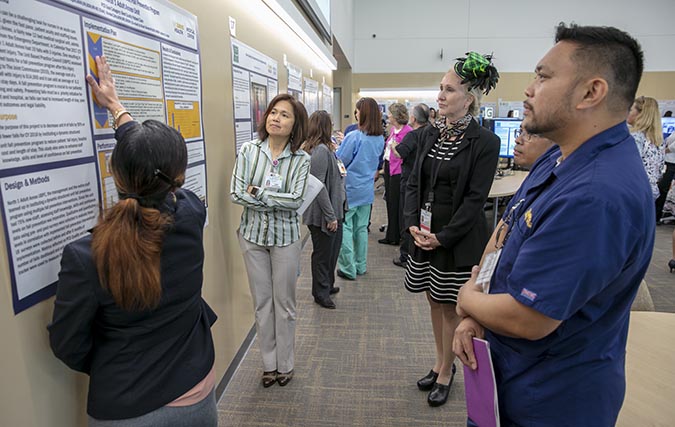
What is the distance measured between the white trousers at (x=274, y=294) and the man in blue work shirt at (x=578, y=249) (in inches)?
53.1

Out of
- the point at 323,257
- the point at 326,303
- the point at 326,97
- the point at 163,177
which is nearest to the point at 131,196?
the point at 163,177

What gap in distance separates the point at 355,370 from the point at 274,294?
73cm

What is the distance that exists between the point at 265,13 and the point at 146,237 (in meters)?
2.50

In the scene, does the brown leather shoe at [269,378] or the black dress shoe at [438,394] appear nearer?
the black dress shoe at [438,394]

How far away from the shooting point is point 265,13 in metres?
3.00

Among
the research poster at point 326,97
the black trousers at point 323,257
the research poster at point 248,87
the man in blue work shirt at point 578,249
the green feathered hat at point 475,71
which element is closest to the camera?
the man in blue work shirt at point 578,249

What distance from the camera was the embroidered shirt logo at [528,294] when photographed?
0.92m

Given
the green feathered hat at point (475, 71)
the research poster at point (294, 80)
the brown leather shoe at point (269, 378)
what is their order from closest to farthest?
1. the green feathered hat at point (475, 71)
2. the brown leather shoe at point (269, 378)
3. the research poster at point (294, 80)

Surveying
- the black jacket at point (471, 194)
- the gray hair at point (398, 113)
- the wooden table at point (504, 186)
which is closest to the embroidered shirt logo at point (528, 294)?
the black jacket at point (471, 194)

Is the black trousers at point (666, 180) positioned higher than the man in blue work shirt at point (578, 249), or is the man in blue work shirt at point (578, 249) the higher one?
the man in blue work shirt at point (578, 249)

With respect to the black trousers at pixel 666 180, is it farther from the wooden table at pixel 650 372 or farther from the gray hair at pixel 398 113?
the wooden table at pixel 650 372

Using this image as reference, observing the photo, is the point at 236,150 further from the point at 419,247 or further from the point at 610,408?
the point at 610,408

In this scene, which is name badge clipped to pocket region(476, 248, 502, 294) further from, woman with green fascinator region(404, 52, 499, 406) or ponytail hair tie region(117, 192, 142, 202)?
ponytail hair tie region(117, 192, 142, 202)

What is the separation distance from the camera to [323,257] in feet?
10.9
